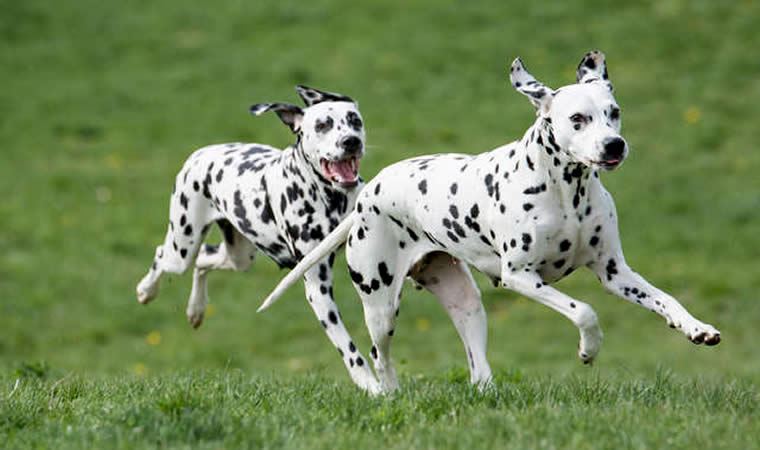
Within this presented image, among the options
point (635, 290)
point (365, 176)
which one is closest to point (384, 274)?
point (635, 290)

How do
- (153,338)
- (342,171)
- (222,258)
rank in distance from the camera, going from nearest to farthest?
1. (342,171)
2. (222,258)
3. (153,338)

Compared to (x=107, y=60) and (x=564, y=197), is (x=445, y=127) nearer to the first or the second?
(x=107, y=60)

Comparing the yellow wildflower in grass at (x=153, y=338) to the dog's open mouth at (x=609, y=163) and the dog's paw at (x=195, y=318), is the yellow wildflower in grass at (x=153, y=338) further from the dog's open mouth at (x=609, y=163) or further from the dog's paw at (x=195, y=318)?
the dog's open mouth at (x=609, y=163)

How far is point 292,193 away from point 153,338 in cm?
582

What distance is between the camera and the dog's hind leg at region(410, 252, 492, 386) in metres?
6.79

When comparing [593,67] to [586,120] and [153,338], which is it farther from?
[153,338]

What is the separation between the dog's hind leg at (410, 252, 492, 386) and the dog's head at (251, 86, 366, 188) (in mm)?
727

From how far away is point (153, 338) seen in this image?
41.2 feet

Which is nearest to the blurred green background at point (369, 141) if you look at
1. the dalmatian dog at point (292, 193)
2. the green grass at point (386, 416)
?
the dalmatian dog at point (292, 193)

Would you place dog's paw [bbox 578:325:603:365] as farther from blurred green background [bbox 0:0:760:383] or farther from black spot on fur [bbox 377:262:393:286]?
blurred green background [bbox 0:0:760:383]

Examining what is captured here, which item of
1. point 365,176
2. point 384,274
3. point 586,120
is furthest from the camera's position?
point 365,176

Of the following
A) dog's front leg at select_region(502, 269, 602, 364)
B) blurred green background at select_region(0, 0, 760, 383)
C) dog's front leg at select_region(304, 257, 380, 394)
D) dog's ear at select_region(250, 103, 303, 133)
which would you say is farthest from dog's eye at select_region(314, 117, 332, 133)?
blurred green background at select_region(0, 0, 760, 383)

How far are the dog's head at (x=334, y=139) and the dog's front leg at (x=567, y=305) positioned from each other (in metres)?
1.48

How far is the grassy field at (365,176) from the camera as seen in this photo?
232 inches
